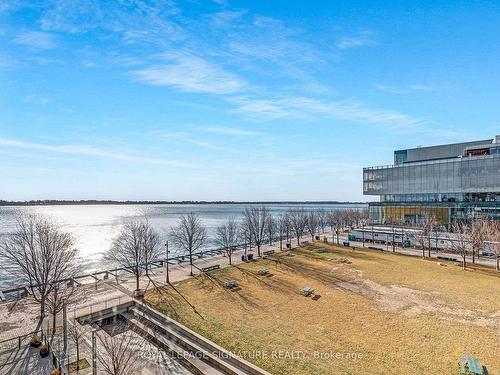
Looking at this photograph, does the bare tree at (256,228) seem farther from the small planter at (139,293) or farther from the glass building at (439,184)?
the glass building at (439,184)

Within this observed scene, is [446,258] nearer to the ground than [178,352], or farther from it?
farther from it

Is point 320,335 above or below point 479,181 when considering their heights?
below

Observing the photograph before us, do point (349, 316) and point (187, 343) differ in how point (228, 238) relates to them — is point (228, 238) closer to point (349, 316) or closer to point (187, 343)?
point (349, 316)

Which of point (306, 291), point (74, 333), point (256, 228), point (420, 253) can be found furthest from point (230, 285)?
point (420, 253)

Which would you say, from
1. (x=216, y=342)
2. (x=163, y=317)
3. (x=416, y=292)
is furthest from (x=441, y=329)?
(x=163, y=317)

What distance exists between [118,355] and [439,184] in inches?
3090

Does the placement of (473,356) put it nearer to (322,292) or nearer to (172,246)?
(322,292)

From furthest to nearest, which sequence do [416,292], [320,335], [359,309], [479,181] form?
1. [479,181]
2. [416,292]
3. [359,309]
4. [320,335]

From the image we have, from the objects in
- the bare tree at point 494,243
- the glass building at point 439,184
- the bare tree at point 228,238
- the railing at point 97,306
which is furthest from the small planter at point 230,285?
the glass building at point 439,184

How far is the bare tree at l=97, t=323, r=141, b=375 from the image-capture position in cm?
1503

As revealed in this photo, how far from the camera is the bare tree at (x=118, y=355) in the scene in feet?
49.3

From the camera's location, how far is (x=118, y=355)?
15391 mm

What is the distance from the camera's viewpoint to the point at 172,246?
69875mm

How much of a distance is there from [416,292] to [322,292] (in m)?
9.14
